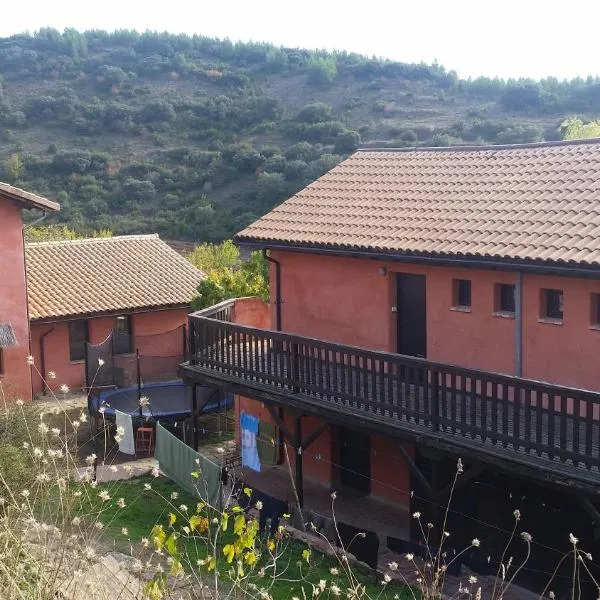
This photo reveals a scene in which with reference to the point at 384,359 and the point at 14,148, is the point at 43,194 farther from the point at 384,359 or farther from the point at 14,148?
the point at 384,359

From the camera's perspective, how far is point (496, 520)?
559 inches

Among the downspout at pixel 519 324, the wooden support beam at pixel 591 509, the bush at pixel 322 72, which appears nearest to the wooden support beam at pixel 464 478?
the wooden support beam at pixel 591 509

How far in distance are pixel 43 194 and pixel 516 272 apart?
44.1 m

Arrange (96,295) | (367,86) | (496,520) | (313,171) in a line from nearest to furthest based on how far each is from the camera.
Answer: (496,520), (96,295), (313,171), (367,86)

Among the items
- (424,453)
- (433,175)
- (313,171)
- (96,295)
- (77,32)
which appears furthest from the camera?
(77,32)

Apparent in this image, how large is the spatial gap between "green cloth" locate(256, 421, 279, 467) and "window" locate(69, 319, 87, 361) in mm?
8877

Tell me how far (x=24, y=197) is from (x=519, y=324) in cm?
1398

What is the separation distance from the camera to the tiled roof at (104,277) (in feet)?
85.6

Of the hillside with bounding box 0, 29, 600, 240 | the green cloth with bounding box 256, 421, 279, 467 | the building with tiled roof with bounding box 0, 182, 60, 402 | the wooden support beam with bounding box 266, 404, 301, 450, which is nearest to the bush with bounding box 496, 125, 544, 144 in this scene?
the hillside with bounding box 0, 29, 600, 240

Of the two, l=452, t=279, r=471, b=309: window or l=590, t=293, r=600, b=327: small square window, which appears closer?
l=590, t=293, r=600, b=327: small square window

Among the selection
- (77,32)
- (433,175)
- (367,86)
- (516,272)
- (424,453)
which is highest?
(77,32)

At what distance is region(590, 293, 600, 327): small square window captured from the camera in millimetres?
12727

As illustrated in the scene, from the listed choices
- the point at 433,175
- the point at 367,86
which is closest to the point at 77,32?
the point at 367,86

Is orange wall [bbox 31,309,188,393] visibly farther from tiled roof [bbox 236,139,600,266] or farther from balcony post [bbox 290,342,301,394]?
balcony post [bbox 290,342,301,394]
